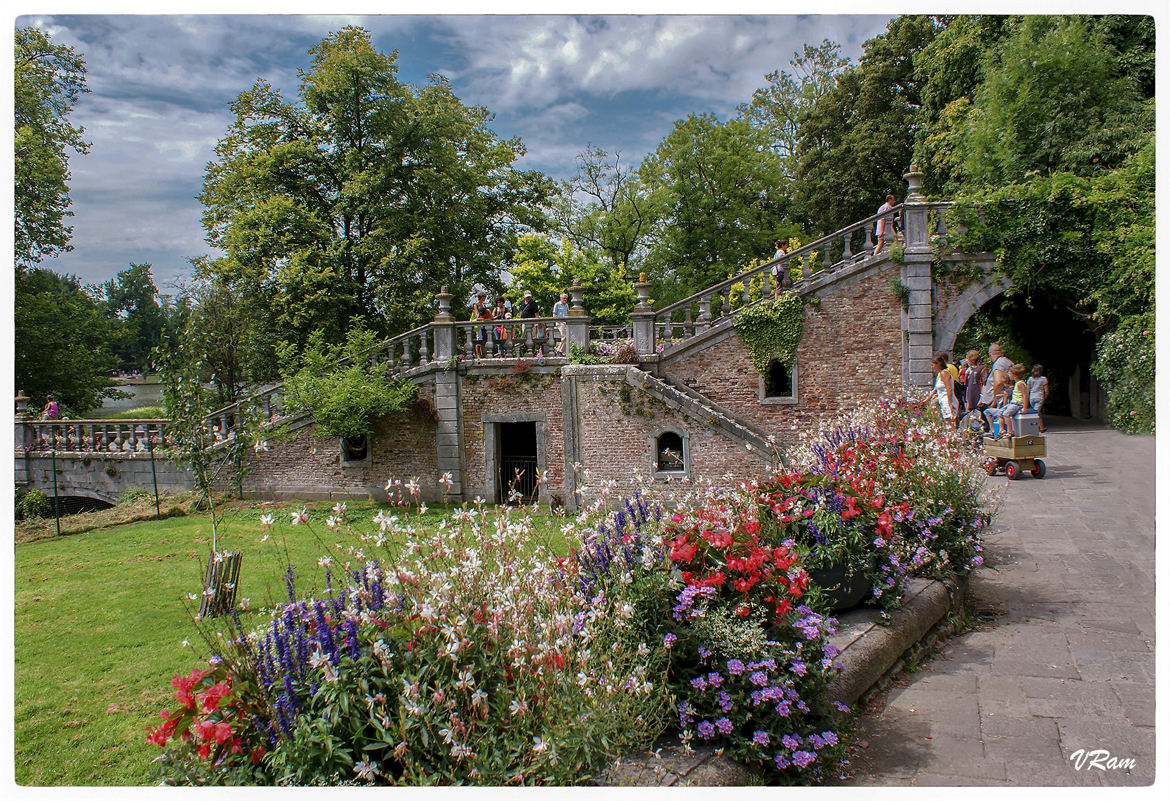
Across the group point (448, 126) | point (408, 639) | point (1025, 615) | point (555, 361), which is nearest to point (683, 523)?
point (408, 639)

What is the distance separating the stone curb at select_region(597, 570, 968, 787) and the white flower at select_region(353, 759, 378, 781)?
749 millimetres

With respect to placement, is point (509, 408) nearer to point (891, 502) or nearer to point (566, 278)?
point (566, 278)

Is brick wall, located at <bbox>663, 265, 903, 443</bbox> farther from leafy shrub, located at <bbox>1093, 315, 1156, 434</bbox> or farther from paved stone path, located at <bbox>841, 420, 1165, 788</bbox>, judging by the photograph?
paved stone path, located at <bbox>841, 420, 1165, 788</bbox>

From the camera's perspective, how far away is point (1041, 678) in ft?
12.6

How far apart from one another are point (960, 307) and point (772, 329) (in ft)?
11.6

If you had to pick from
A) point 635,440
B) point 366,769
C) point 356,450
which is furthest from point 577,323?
point 366,769

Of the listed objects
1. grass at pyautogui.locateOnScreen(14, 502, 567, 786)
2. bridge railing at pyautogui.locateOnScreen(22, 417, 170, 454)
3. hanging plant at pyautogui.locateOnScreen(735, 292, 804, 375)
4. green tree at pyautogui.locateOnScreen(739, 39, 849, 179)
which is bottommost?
grass at pyautogui.locateOnScreen(14, 502, 567, 786)

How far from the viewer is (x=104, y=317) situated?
1948cm

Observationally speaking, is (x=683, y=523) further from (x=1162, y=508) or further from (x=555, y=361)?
(x=555, y=361)

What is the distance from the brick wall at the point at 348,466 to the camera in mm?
16000

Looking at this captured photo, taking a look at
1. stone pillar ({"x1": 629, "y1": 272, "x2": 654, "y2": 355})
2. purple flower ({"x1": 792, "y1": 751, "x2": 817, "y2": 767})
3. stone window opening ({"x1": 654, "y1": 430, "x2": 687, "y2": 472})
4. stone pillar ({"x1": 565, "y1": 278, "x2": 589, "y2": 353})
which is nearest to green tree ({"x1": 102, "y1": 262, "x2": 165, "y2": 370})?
stone pillar ({"x1": 565, "y1": 278, "x2": 589, "y2": 353})

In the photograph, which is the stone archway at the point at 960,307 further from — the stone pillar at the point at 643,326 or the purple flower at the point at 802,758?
the purple flower at the point at 802,758

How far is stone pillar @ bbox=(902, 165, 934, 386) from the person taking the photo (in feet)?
46.0

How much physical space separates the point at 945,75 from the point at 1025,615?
19.8 m
